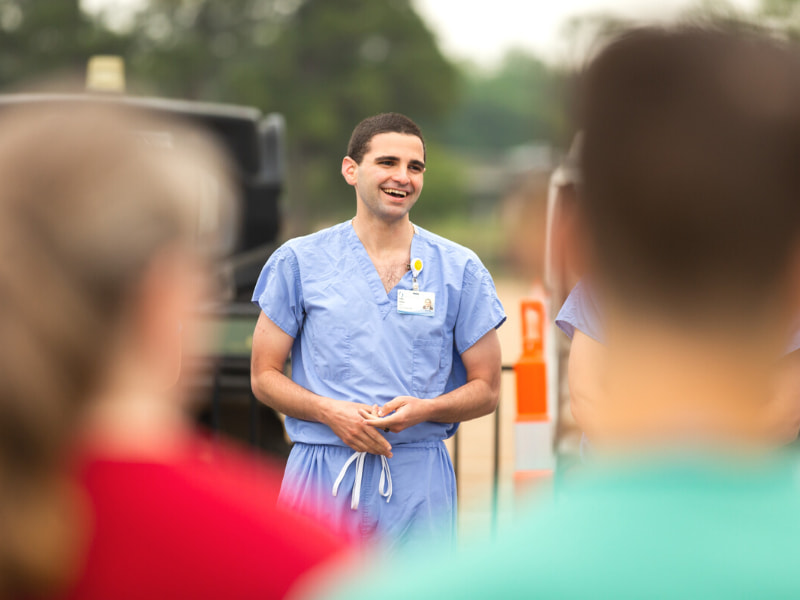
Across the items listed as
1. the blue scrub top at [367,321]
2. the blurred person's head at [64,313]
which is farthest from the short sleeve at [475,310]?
the blurred person's head at [64,313]

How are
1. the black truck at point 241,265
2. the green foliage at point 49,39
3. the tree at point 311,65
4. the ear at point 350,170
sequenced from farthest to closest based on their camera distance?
the tree at point 311,65 → the green foliage at point 49,39 → the black truck at point 241,265 → the ear at point 350,170

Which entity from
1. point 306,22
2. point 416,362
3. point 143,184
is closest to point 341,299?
point 416,362

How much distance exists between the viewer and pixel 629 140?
89 cm

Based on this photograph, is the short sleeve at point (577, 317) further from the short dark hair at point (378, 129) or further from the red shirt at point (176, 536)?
the red shirt at point (176, 536)

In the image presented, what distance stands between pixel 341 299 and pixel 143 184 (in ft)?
6.97

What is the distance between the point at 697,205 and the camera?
879 mm

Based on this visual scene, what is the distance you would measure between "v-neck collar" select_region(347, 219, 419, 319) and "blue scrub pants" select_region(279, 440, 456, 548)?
443mm

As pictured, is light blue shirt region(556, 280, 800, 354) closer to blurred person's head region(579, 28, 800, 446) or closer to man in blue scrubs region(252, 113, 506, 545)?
man in blue scrubs region(252, 113, 506, 545)

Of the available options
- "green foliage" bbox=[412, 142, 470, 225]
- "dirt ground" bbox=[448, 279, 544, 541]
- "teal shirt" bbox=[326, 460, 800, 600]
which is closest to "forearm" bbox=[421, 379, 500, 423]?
"dirt ground" bbox=[448, 279, 544, 541]

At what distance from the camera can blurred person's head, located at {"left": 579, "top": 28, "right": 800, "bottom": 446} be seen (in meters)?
0.88

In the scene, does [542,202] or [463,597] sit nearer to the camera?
[463,597]

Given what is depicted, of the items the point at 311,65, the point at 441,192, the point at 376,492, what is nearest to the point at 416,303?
the point at 376,492

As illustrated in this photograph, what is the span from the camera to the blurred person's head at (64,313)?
101 cm

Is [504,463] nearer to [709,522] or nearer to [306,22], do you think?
[709,522]
